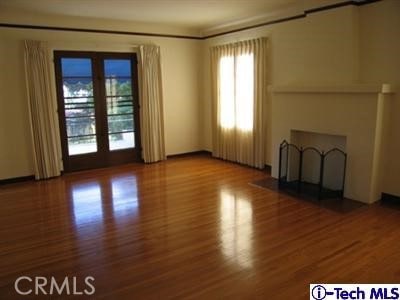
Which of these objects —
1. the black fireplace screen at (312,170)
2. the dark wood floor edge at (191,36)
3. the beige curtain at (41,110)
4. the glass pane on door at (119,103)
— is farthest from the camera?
the glass pane on door at (119,103)

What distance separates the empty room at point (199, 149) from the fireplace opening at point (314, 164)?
0.08ft

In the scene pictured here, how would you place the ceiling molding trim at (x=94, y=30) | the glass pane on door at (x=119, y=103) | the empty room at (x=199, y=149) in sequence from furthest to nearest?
the glass pane on door at (x=119, y=103)
the ceiling molding trim at (x=94, y=30)
the empty room at (x=199, y=149)

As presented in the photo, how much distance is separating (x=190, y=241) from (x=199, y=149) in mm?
4423

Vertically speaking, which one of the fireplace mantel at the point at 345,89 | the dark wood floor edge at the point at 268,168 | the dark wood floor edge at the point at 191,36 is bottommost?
the dark wood floor edge at the point at 268,168

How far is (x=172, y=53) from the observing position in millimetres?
6922

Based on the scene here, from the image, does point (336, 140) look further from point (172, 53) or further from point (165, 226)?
point (172, 53)

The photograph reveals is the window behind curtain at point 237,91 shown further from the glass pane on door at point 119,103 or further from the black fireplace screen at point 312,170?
the glass pane on door at point 119,103

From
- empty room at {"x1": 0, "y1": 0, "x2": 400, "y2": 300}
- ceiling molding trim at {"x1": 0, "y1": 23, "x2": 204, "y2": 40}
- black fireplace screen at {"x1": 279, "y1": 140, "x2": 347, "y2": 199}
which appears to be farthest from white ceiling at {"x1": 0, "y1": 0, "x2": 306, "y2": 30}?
black fireplace screen at {"x1": 279, "y1": 140, "x2": 347, "y2": 199}

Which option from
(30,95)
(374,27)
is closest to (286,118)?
(374,27)

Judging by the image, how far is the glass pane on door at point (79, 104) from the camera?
596 cm

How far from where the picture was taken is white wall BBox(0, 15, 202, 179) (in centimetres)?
541

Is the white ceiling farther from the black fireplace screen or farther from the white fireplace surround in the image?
the black fireplace screen

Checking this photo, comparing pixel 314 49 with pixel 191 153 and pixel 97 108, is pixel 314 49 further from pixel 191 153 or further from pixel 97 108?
pixel 97 108

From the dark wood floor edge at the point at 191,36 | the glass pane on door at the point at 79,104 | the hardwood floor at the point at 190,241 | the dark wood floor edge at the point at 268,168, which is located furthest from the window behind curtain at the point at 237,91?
the glass pane on door at the point at 79,104
